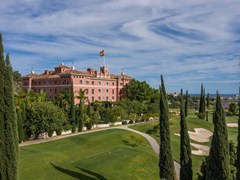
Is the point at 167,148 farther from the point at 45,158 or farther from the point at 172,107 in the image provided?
the point at 172,107

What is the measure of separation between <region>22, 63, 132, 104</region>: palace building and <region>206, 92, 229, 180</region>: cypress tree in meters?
60.8

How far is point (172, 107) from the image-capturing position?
10938 centimetres

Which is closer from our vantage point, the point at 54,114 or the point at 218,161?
the point at 218,161

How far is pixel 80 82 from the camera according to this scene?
77.1 m

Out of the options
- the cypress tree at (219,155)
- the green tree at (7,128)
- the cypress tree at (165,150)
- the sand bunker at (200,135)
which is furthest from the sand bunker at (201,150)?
the green tree at (7,128)

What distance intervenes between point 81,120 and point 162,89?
3231 cm

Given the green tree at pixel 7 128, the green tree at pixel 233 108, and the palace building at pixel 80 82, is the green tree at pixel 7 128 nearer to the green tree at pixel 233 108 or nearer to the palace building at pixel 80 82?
the palace building at pixel 80 82

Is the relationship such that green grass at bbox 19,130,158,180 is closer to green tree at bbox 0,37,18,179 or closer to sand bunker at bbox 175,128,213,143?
green tree at bbox 0,37,18,179

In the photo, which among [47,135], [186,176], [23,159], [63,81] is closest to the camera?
[186,176]

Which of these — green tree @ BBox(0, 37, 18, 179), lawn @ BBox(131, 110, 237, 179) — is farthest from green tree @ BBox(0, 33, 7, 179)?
lawn @ BBox(131, 110, 237, 179)

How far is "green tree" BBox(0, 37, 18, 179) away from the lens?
16281mm

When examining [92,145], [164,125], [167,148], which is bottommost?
[92,145]

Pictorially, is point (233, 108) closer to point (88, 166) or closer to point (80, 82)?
point (80, 82)

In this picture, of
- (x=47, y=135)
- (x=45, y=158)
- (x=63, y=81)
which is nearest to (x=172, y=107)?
(x=63, y=81)
